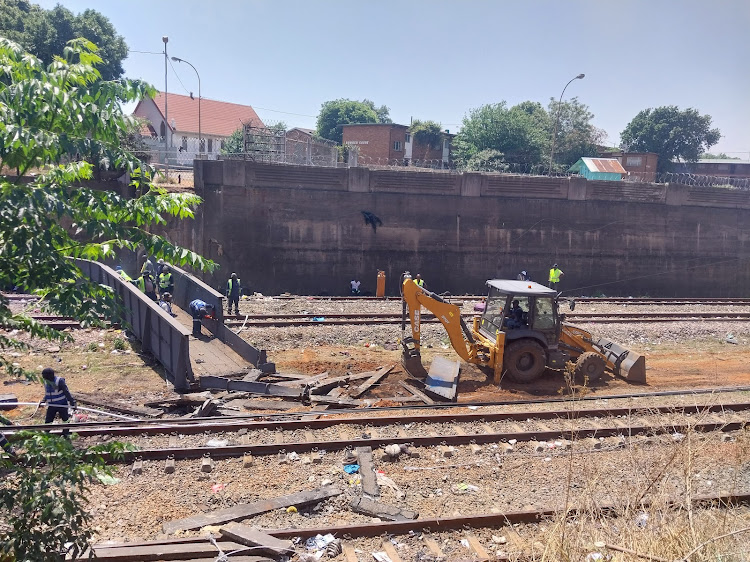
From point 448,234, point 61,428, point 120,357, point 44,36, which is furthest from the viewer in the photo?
point 44,36

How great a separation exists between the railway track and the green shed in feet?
107

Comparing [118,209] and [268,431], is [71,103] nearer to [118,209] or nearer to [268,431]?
[118,209]

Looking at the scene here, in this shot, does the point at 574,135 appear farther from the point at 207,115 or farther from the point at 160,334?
the point at 160,334

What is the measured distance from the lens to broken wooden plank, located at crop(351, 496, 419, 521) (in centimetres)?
639

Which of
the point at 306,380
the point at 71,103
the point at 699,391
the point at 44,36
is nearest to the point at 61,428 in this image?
the point at 306,380

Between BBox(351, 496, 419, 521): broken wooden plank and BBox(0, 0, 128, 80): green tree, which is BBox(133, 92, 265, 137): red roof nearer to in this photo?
BBox(0, 0, 128, 80): green tree

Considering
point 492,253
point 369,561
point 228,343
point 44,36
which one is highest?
point 44,36

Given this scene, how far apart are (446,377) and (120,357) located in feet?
23.5

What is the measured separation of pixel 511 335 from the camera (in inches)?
449

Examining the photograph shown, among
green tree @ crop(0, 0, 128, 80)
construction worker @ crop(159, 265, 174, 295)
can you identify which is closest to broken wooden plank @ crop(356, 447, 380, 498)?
construction worker @ crop(159, 265, 174, 295)

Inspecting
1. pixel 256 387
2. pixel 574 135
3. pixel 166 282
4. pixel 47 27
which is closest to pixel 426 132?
pixel 574 135

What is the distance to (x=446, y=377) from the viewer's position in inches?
448

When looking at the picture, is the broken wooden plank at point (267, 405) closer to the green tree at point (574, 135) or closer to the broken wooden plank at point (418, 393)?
the broken wooden plank at point (418, 393)

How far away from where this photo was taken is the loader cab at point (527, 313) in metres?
11.4
